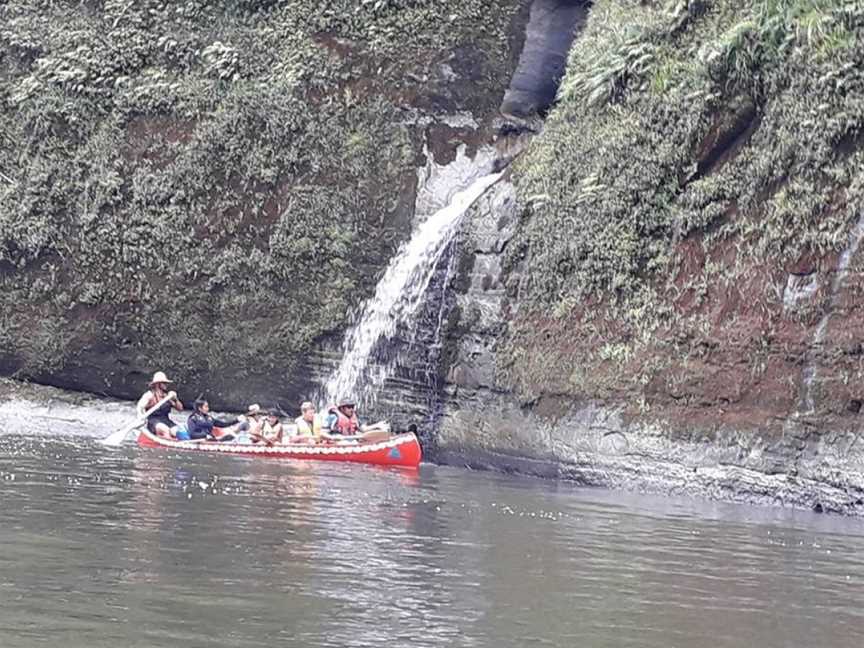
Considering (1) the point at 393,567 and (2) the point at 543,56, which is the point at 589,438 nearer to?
(2) the point at 543,56

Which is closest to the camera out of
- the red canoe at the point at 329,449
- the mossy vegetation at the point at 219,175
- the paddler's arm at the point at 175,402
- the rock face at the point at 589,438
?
the rock face at the point at 589,438

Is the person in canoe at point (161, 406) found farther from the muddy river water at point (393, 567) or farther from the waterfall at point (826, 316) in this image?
the waterfall at point (826, 316)

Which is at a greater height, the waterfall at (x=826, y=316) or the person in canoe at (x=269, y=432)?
the waterfall at (x=826, y=316)

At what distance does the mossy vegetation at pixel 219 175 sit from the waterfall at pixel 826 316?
9599mm

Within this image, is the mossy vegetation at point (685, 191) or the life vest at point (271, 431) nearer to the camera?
the mossy vegetation at point (685, 191)

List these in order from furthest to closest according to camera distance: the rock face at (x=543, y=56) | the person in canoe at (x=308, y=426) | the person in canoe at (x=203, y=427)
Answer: the rock face at (x=543, y=56)
the person in canoe at (x=203, y=427)
the person in canoe at (x=308, y=426)

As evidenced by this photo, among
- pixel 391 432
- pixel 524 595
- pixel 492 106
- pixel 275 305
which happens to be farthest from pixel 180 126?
pixel 524 595

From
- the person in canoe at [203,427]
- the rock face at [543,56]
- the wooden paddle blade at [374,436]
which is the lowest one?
the person in canoe at [203,427]

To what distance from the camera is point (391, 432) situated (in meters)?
24.6

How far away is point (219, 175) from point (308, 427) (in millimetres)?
5813

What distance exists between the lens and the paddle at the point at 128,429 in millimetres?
24016

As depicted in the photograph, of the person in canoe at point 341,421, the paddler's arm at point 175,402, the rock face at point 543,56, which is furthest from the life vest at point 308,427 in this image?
the rock face at point 543,56

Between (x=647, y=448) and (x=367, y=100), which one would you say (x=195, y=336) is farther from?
(x=647, y=448)

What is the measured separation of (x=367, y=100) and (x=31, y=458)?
11338 millimetres
